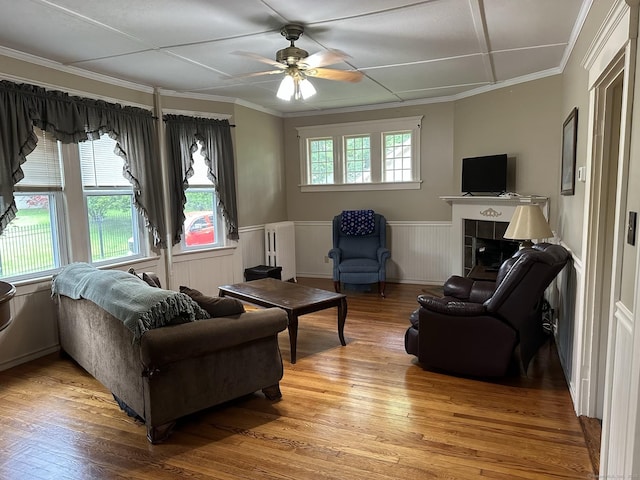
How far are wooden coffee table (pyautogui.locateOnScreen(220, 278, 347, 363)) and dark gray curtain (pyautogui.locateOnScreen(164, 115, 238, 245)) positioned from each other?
4.41ft

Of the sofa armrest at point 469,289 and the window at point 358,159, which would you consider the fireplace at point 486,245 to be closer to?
the sofa armrest at point 469,289

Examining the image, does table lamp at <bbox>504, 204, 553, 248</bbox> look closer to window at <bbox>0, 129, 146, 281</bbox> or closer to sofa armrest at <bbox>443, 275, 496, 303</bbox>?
sofa armrest at <bbox>443, 275, 496, 303</bbox>

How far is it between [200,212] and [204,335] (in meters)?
3.09

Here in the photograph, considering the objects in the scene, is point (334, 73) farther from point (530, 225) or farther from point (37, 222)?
point (37, 222)

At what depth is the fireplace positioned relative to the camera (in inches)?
201

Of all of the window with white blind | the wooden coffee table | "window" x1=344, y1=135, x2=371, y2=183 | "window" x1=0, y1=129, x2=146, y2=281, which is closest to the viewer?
the wooden coffee table

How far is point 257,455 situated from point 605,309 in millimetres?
2090

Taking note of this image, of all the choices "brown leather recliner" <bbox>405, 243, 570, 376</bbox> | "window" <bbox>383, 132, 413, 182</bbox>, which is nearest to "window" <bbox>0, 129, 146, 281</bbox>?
"brown leather recliner" <bbox>405, 243, 570, 376</bbox>

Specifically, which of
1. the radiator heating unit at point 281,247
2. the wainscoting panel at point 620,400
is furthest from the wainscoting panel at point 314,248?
the wainscoting panel at point 620,400

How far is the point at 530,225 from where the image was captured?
3689 millimetres

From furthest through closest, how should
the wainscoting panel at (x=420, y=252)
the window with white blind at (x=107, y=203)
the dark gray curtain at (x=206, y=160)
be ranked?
the wainscoting panel at (x=420, y=252) < the dark gray curtain at (x=206, y=160) < the window with white blind at (x=107, y=203)

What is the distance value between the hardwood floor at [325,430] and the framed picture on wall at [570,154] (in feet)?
4.62

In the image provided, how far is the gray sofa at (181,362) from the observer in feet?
7.78

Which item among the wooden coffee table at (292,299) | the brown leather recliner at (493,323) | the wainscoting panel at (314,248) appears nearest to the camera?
the brown leather recliner at (493,323)
